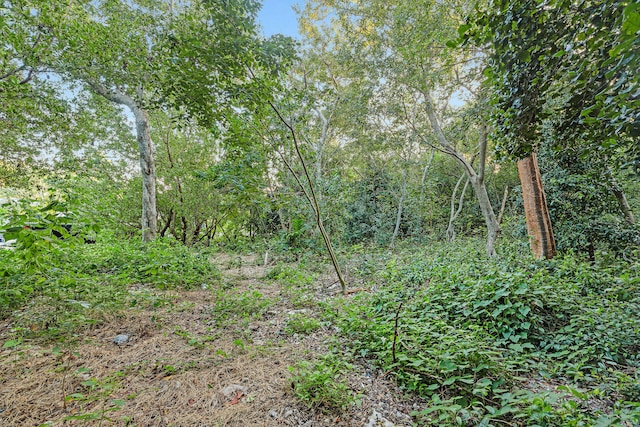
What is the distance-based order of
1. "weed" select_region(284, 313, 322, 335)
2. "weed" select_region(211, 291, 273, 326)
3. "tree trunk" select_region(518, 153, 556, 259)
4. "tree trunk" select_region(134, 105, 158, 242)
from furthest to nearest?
"tree trunk" select_region(134, 105, 158, 242) → "tree trunk" select_region(518, 153, 556, 259) → "weed" select_region(211, 291, 273, 326) → "weed" select_region(284, 313, 322, 335)

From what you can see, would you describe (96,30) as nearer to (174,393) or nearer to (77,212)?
(77,212)

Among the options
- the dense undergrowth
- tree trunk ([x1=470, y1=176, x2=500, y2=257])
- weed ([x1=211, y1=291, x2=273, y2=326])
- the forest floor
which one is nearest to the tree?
the dense undergrowth

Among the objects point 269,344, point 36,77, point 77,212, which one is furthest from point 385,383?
point 36,77

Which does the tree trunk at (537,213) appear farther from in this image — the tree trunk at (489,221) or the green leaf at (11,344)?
the green leaf at (11,344)

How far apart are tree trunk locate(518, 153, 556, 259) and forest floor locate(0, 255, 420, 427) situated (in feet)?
12.0

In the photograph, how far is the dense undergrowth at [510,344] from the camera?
4.74 ft

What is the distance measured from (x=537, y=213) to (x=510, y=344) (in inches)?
111

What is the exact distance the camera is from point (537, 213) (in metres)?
4.10

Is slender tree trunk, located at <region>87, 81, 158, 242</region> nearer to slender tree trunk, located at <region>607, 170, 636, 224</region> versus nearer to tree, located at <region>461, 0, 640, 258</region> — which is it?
tree, located at <region>461, 0, 640, 258</region>

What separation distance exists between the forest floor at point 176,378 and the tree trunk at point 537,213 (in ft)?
12.0

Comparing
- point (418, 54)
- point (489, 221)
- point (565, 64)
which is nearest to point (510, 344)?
point (565, 64)

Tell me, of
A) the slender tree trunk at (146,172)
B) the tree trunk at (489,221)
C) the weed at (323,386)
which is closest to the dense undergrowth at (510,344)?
the weed at (323,386)

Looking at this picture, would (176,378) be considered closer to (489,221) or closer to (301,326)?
(301,326)

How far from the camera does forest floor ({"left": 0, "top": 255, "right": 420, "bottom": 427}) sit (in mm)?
1409
